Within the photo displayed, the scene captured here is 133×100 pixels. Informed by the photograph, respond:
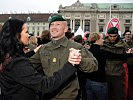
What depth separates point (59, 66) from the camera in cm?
324

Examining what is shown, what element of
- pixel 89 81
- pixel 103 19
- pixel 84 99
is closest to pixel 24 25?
pixel 89 81

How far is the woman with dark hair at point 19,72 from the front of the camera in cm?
223

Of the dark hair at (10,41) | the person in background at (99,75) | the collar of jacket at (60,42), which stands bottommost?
the person in background at (99,75)

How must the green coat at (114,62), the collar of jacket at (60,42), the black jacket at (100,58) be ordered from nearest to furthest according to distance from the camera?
the collar of jacket at (60,42) < the black jacket at (100,58) < the green coat at (114,62)

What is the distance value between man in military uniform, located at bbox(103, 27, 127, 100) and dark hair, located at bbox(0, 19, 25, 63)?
3080 mm

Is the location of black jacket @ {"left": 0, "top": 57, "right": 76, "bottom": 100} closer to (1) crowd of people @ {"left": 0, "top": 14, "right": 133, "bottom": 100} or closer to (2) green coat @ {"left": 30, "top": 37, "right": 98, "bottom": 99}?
(1) crowd of people @ {"left": 0, "top": 14, "right": 133, "bottom": 100}

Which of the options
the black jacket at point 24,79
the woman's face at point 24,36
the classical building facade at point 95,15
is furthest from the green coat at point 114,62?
the classical building facade at point 95,15

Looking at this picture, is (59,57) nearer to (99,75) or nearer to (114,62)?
(99,75)

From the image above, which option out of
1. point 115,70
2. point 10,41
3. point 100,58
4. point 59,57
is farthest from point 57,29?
point 115,70

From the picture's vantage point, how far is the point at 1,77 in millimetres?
2355

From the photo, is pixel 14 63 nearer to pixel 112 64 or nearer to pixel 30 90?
pixel 30 90

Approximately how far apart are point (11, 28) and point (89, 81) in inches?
118

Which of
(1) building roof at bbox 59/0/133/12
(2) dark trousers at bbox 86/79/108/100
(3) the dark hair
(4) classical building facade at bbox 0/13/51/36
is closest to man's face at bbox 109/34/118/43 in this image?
(2) dark trousers at bbox 86/79/108/100

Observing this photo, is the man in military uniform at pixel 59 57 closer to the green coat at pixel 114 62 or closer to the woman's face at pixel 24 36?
the woman's face at pixel 24 36
